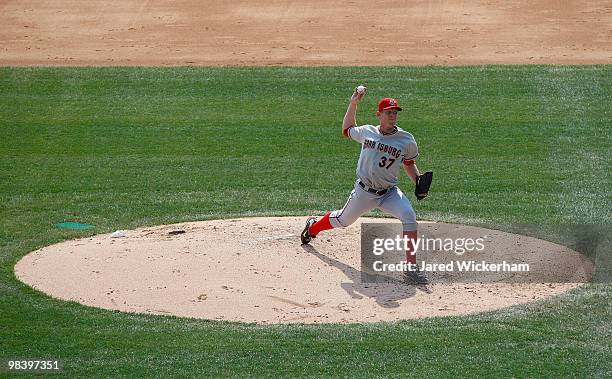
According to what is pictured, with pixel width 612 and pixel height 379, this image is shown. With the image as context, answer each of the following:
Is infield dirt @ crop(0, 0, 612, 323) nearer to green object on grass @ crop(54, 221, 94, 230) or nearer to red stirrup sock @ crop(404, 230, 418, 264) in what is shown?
red stirrup sock @ crop(404, 230, 418, 264)

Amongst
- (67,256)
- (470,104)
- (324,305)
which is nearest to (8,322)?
(67,256)

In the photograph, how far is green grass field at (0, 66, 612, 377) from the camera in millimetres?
8688

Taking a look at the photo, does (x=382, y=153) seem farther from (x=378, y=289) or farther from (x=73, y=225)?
(x=73, y=225)

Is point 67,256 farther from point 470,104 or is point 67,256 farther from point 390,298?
point 470,104

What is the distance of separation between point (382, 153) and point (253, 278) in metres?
1.80

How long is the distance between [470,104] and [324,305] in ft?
27.9

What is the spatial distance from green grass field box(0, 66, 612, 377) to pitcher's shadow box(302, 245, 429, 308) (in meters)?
0.73

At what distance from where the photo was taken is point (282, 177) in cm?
1458

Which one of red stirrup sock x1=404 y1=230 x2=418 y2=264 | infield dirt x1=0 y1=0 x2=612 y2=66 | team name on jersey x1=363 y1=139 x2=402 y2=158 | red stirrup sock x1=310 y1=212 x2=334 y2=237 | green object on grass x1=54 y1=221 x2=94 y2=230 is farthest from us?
infield dirt x1=0 y1=0 x2=612 y2=66

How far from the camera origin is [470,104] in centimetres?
1762

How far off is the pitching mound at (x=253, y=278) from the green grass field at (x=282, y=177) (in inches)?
11.9

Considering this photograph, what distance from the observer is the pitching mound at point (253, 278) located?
9.84 metres

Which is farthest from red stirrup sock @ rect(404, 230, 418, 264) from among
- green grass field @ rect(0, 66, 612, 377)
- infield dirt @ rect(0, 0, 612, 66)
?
infield dirt @ rect(0, 0, 612, 66)

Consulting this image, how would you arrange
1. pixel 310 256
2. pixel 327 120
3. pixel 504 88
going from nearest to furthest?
pixel 310 256
pixel 327 120
pixel 504 88
